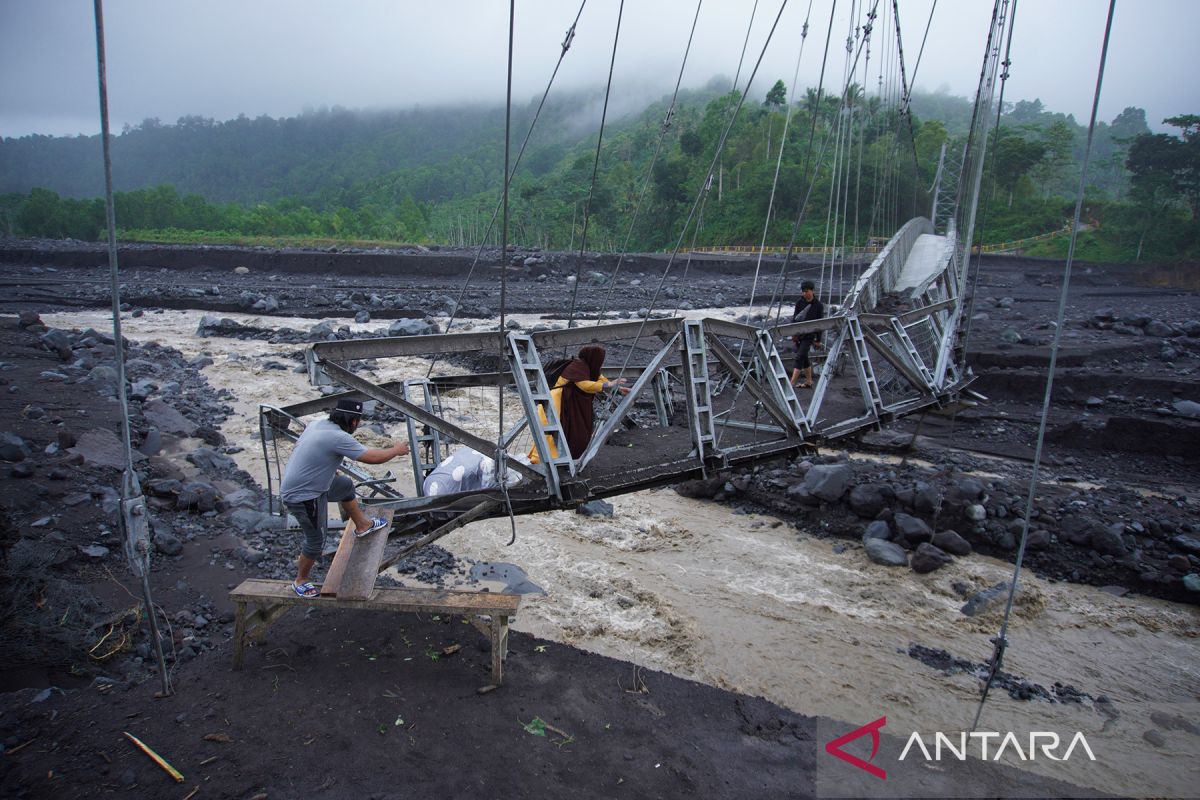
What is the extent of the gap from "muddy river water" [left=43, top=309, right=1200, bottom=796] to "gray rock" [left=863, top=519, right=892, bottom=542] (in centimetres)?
22

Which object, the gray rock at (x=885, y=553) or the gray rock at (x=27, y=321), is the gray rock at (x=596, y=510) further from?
the gray rock at (x=27, y=321)

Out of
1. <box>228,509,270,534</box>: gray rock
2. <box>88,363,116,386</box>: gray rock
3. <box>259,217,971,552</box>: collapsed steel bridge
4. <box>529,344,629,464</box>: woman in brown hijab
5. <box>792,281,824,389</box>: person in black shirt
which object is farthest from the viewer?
<box>88,363,116,386</box>: gray rock

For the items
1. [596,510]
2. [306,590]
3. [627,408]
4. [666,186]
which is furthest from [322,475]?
[666,186]

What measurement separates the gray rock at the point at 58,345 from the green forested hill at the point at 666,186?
9.70 metres

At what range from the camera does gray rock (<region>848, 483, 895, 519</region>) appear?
838cm

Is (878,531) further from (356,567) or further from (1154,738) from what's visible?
(356,567)

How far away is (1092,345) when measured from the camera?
52.0ft

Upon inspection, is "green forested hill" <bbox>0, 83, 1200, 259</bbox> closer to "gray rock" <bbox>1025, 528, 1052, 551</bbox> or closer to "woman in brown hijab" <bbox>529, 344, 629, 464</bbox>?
"woman in brown hijab" <bbox>529, 344, 629, 464</bbox>

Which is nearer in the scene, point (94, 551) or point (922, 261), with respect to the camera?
point (94, 551)

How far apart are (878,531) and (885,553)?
0.41 meters

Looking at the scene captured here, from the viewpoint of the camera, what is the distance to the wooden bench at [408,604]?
4.32m

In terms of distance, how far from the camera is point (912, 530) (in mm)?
7934

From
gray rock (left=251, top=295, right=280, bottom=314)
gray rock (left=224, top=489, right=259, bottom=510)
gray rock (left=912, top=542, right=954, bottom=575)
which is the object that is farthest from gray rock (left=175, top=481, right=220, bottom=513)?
gray rock (left=251, top=295, right=280, bottom=314)

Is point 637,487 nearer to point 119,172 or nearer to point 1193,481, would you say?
point 1193,481
